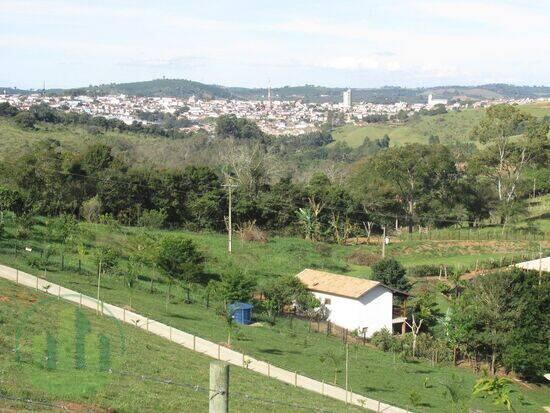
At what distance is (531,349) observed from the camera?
26172 millimetres

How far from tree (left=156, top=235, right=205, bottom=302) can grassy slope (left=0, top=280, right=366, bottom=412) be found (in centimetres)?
832

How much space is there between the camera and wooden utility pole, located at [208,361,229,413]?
502cm

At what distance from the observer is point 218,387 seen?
5.03 metres

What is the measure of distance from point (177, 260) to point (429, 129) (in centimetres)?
9696

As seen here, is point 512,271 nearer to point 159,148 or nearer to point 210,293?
point 210,293

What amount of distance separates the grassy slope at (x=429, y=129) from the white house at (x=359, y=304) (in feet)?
274

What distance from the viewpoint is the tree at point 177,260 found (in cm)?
3084

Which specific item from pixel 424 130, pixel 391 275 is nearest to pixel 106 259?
pixel 391 275

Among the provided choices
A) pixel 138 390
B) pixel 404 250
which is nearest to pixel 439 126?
pixel 404 250

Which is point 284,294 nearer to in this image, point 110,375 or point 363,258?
point 363,258

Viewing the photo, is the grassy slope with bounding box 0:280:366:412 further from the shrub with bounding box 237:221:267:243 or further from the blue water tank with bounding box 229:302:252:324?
the shrub with bounding box 237:221:267:243

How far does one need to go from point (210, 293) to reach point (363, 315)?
6.65 meters

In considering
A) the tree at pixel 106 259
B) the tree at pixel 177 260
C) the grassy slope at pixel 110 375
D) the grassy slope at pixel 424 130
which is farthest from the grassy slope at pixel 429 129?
the grassy slope at pixel 110 375

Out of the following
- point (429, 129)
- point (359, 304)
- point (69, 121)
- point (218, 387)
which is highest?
point (69, 121)
